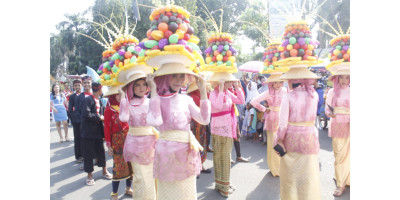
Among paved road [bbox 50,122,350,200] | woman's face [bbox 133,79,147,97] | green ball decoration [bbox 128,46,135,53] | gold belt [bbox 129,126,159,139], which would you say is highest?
green ball decoration [bbox 128,46,135,53]

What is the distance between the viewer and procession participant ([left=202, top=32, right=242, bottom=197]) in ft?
13.7

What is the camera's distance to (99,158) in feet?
16.9

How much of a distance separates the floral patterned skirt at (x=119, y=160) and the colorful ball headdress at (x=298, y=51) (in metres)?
2.61

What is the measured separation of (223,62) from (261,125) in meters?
4.36

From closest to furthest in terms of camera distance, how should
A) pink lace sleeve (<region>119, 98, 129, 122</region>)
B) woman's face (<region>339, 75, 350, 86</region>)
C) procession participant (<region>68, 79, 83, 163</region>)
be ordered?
pink lace sleeve (<region>119, 98, 129, 122</region>), woman's face (<region>339, 75, 350, 86</region>), procession participant (<region>68, 79, 83, 163</region>)

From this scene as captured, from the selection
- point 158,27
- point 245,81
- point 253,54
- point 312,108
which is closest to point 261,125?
point 245,81

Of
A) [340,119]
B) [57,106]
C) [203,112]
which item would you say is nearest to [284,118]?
[203,112]

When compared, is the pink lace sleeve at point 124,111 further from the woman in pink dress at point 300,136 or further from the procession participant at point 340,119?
the procession participant at point 340,119

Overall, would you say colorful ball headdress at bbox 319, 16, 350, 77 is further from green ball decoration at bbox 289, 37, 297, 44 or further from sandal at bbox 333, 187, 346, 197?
sandal at bbox 333, 187, 346, 197

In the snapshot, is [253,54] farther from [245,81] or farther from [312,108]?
[312,108]

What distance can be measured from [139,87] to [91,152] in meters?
2.43

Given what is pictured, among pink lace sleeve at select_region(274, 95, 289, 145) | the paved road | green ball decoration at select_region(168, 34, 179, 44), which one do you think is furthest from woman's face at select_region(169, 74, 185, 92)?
the paved road

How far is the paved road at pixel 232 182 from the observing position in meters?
4.36

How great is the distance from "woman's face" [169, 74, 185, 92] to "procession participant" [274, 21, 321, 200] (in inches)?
54.3
